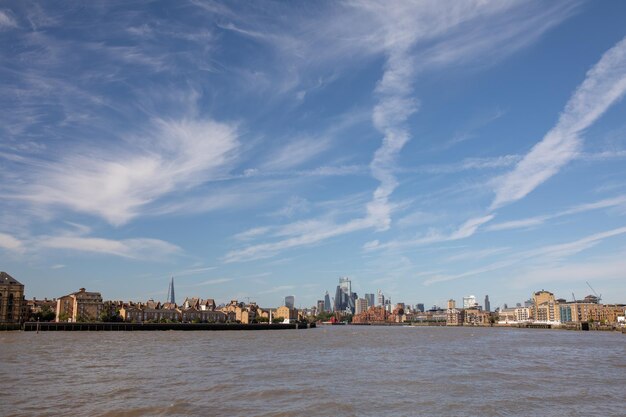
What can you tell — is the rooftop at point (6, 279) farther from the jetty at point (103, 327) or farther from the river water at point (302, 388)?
the river water at point (302, 388)

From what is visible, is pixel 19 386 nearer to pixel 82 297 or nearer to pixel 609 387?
pixel 609 387

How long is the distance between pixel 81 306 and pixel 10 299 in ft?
104

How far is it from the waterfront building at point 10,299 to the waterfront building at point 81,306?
24998mm

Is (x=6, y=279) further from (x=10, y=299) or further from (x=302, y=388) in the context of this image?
(x=302, y=388)

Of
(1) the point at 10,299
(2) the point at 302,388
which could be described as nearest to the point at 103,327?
(1) the point at 10,299

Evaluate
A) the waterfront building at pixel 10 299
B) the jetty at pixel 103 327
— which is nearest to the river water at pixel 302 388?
the jetty at pixel 103 327

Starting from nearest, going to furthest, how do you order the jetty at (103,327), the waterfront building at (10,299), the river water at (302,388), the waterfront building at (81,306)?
the river water at (302,388) → the jetty at (103,327) → the waterfront building at (10,299) → the waterfront building at (81,306)

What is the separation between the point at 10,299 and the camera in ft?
516

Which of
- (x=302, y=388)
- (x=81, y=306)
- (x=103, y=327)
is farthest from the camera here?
(x=81, y=306)

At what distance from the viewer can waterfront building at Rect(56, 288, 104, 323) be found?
185250 mm

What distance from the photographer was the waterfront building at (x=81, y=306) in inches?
7293

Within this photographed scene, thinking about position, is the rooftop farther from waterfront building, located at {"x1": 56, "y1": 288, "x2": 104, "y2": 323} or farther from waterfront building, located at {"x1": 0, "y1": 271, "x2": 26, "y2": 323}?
waterfront building, located at {"x1": 56, "y1": 288, "x2": 104, "y2": 323}

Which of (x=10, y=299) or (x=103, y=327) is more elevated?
(x=10, y=299)

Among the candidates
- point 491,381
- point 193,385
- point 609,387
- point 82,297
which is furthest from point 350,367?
point 82,297
